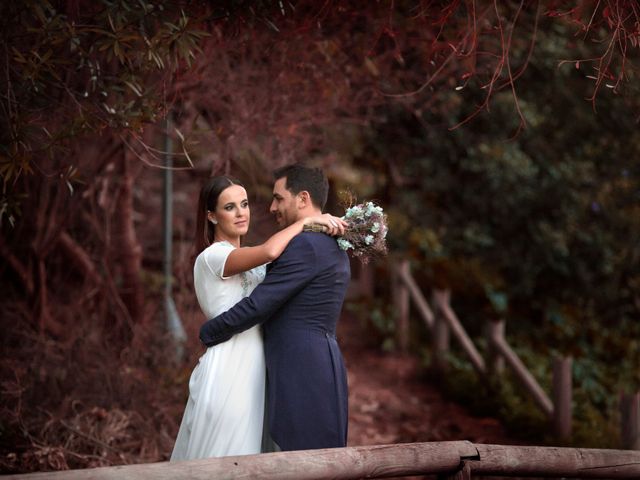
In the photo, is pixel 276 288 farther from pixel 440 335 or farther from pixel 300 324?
pixel 440 335

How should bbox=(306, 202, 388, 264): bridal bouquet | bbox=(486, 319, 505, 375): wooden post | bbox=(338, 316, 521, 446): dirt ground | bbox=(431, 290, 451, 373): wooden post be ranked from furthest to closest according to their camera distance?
1. bbox=(431, 290, 451, 373): wooden post
2. bbox=(486, 319, 505, 375): wooden post
3. bbox=(338, 316, 521, 446): dirt ground
4. bbox=(306, 202, 388, 264): bridal bouquet

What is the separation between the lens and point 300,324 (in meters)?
3.76

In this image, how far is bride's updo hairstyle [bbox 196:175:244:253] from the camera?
3.93m

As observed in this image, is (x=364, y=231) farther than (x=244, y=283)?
No

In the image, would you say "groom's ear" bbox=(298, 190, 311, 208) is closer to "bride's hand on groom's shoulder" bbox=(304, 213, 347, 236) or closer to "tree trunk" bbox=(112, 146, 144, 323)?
"bride's hand on groom's shoulder" bbox=(304, 213, 347, 236)

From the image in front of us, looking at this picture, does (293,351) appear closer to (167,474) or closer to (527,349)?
(167,474)

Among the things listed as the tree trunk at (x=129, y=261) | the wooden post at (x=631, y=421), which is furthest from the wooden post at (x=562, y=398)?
the tree trunk at (x=129, y=261)

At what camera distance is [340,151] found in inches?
422

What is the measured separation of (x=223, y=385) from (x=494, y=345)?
4.84 metres

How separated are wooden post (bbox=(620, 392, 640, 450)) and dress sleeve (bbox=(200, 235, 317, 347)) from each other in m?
3.49

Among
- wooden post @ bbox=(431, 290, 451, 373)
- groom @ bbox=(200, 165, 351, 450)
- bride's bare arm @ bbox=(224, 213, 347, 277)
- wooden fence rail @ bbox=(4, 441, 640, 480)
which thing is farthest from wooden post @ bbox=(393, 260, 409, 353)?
bride's bare arm @ bbox=(224, 213, 347, 277)

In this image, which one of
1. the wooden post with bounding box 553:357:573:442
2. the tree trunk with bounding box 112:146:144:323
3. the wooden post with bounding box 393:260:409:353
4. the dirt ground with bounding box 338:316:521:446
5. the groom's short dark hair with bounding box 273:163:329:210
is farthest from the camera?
the wooden post with bounding box 393:260:409:353

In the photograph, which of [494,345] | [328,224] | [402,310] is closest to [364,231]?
[328,224]

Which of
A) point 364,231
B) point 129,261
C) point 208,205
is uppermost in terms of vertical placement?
point 129,261
